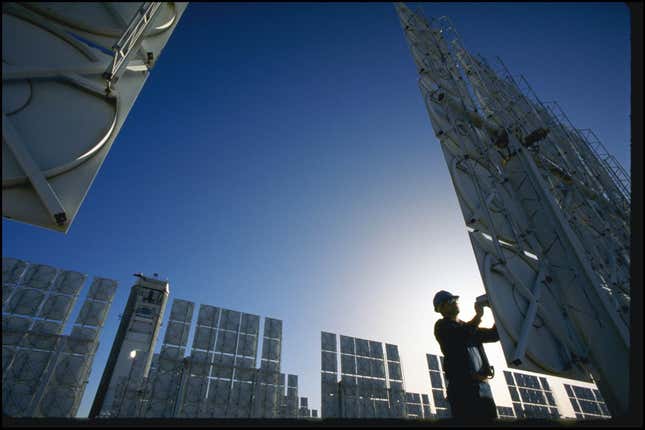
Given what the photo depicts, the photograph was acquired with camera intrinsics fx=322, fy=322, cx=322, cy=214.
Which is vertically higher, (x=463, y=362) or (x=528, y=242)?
(x=528, y=242)

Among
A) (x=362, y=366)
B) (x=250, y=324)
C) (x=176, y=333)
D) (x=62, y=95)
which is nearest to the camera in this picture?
(x=62, y=95)

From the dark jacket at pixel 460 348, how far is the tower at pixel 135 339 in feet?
51.8

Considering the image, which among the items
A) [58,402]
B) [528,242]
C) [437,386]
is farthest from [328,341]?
[528,242]

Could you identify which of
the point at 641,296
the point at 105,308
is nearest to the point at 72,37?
the point at 641,296

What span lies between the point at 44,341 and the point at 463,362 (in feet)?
46.4

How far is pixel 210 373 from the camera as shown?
14.0 metres

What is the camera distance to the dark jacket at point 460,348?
3.37 metres

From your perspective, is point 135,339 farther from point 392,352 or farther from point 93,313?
point 392,352

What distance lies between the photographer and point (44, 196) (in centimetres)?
356

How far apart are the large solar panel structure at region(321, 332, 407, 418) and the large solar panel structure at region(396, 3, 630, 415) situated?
39.9 feet

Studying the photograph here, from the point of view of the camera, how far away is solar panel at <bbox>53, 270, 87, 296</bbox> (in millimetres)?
12773

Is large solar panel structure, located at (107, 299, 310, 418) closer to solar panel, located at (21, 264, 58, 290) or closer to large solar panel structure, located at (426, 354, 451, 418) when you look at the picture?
solar panel, located at (21, 264, 58, 290)

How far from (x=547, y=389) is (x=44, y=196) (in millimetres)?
30252

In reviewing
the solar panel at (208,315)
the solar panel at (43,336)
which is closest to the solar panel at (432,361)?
the solar panel at (208,315)
